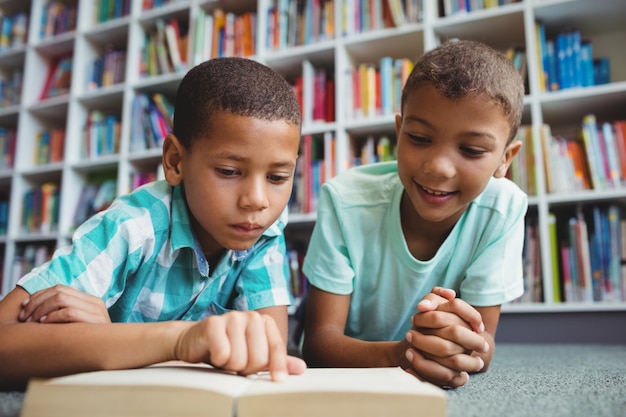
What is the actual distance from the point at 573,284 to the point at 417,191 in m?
1.21

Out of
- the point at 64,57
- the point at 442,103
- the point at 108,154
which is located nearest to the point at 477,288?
the point at 442,103

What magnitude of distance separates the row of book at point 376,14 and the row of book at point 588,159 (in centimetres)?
74

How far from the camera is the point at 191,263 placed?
888 mm

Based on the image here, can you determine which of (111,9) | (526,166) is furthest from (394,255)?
(111,9)

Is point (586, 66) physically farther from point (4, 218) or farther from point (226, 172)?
point (4, 218)

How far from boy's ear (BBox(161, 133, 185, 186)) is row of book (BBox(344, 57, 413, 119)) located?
1.42 m

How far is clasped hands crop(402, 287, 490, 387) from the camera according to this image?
64cm

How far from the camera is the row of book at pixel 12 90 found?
3086 mm

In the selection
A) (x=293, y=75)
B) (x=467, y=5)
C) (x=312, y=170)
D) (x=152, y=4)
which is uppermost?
(x=152, y=4)

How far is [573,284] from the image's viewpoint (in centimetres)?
181

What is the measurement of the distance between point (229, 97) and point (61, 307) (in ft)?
1.29

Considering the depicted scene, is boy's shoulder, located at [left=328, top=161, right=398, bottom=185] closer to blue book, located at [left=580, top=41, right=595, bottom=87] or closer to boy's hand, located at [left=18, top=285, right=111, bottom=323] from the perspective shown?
boy's hand, located at [left=18, top=285, right=111, bottom=323]

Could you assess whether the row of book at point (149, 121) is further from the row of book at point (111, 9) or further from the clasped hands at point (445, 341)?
the clasped hands at point (445, 341)

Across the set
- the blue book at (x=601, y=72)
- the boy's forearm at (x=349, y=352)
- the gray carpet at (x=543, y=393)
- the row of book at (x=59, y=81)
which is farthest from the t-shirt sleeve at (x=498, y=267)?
the row of book at (x=59, y=81)
